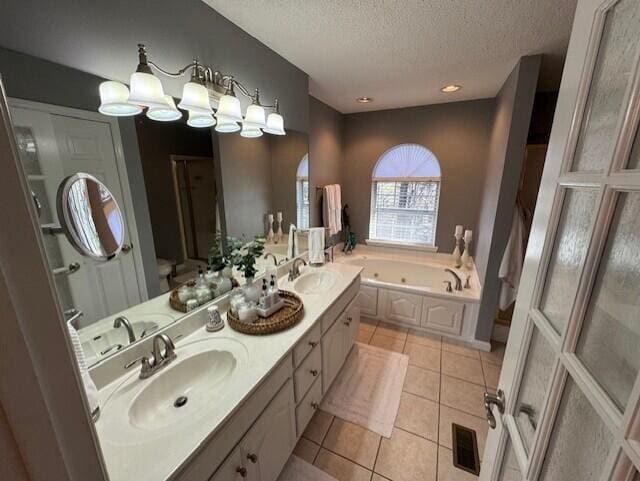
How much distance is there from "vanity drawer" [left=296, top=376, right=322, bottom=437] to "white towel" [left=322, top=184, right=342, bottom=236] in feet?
6.05

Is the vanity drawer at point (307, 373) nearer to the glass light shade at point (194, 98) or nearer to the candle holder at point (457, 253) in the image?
the glass light shade at point (194, 98)

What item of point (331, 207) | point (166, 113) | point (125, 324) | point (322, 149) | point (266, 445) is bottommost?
point (266, 445)

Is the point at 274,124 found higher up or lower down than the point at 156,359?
higher up

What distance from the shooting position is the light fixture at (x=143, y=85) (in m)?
1.03

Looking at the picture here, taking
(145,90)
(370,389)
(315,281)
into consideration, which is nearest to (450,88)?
(315,281)

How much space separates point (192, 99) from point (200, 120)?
160 millimetres

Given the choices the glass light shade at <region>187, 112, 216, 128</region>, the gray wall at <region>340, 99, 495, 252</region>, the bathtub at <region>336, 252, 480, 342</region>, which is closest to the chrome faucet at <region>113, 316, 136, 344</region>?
the glass light shade at <region>187, 112, 216, 128</region>

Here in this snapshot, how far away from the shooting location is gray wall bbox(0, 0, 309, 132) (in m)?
0.84

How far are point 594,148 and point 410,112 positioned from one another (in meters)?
3.12

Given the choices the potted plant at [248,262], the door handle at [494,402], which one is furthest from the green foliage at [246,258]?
the door handle at [494,402]

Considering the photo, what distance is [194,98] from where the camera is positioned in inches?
48.4

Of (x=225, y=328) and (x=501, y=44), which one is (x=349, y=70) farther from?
(x=225, y=328)

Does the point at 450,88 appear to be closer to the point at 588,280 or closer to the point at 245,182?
the point at 245,182

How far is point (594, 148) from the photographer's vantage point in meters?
0.55
